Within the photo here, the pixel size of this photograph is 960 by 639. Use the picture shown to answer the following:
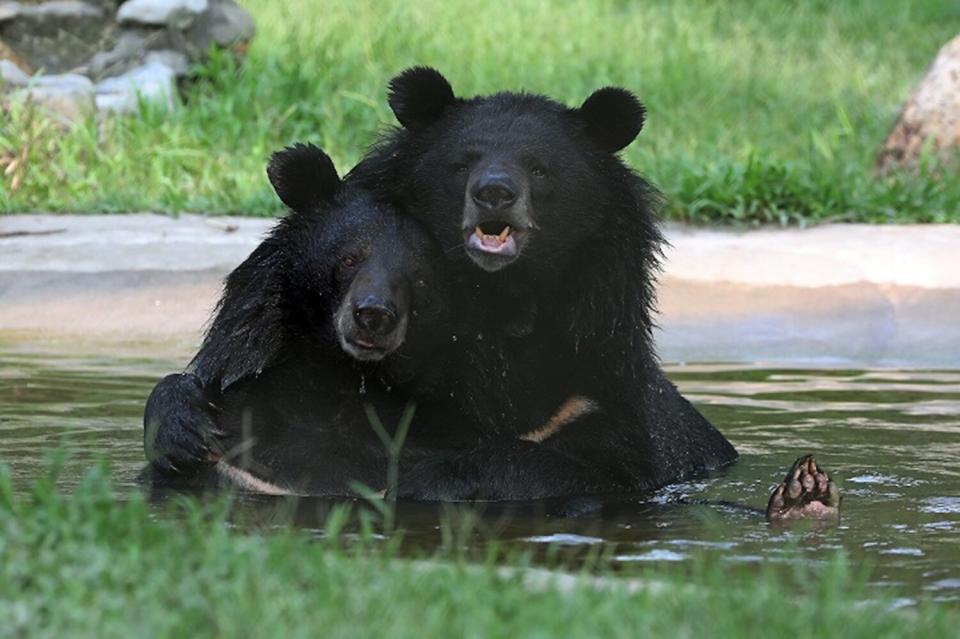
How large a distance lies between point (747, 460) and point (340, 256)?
1.69 m

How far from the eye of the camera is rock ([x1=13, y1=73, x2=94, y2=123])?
1101 centimetres

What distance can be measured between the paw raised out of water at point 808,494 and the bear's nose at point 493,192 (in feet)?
3.41

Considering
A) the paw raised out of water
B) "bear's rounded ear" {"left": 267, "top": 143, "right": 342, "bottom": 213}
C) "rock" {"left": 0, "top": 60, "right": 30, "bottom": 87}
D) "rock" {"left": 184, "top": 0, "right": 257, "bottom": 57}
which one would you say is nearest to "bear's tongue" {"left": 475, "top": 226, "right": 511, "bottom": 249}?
"bear's rounded ear" {"left": 267, "top": 143, "right": 342, "bottom": 213}

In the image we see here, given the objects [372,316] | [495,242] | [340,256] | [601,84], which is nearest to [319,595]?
[372,316]

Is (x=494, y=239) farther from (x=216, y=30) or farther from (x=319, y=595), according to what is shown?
(x=216, y=30)

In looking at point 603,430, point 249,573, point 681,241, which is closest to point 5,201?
point 681,241

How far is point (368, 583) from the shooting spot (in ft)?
11.2

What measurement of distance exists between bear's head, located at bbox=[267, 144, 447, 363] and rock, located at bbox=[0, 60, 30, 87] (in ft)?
21.0

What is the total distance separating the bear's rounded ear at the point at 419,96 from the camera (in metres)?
5.38

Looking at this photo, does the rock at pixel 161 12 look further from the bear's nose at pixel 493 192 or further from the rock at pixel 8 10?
the bear's nose at pixel 493 192

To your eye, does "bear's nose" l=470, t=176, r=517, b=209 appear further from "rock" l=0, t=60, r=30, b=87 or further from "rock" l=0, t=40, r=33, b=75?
"rock" l=0, t=40, r=33, b=75

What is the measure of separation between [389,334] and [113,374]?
2.84 metres

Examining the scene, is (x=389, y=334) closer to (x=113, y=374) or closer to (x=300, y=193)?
(x=300, y=193)

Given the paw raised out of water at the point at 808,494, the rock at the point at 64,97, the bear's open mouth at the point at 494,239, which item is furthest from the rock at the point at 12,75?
the paw raised out of water at the point at 808,494
